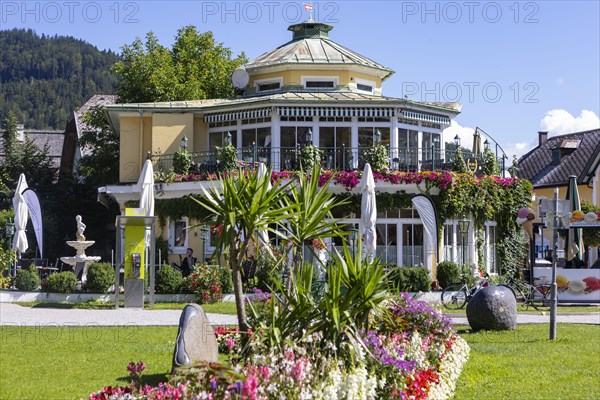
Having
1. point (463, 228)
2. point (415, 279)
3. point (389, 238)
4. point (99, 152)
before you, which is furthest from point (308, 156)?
point (99, 152)

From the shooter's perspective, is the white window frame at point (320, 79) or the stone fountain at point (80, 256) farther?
the white window frame at point (320, 79)

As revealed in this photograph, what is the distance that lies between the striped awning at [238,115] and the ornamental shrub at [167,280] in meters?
10.6

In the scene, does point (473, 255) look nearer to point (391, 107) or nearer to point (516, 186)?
point (516, 186)

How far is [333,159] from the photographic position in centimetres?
3678

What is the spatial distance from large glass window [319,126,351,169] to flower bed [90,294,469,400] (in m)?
22.1

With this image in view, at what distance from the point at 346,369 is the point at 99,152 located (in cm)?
3887

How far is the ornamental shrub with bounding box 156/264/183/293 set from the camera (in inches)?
1105

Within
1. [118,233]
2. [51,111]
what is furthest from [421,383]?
[51,111]

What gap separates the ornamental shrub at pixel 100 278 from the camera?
27.5 m

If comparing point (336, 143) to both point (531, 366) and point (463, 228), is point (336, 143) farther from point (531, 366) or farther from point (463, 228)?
point (531, 366)

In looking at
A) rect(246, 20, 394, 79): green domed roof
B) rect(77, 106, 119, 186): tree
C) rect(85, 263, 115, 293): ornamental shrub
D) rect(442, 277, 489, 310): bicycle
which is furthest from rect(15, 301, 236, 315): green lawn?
rect(77, 106, 119, 186): tree

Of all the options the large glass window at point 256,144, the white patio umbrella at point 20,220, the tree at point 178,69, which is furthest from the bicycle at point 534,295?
the tree at point 178,69

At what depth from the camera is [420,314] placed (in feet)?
49.0

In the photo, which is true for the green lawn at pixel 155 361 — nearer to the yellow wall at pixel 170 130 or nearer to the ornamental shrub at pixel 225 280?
the ornamental shrub at pixel 225 280
